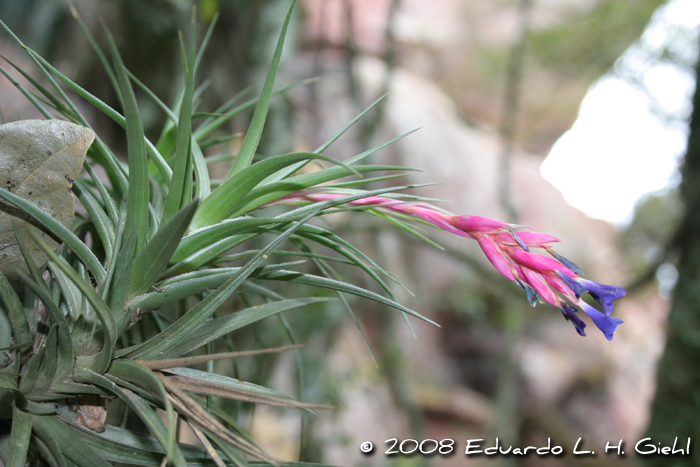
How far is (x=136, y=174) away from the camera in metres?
0.31

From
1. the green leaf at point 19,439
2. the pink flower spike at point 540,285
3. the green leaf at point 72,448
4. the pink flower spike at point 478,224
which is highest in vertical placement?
the pink flower spike at point 478,224

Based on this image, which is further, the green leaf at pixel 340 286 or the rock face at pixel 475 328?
the rock face at pixel 475 328

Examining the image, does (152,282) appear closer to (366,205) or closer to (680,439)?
(366,205)

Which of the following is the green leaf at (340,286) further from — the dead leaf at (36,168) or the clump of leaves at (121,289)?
the dead leaf at (36,168)

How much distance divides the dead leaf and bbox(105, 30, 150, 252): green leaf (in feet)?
0.23

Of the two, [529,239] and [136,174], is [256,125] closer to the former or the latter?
[136,174]

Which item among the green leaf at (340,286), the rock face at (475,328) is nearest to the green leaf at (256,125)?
the green leaf at (340,286)

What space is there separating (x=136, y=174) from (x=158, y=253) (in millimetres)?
59

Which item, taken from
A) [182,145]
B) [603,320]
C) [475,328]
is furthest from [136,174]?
[475,328]

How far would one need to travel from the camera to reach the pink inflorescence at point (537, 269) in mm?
319

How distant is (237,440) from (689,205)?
6.56 ft

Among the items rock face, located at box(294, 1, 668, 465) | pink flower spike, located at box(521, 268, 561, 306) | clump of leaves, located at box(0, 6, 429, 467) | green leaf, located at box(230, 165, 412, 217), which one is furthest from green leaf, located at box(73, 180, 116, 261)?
rock face, located at box(294, 1, 668, 465)

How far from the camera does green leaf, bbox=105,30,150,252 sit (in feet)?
0.93

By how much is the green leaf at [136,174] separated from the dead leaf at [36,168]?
70 millimetres
